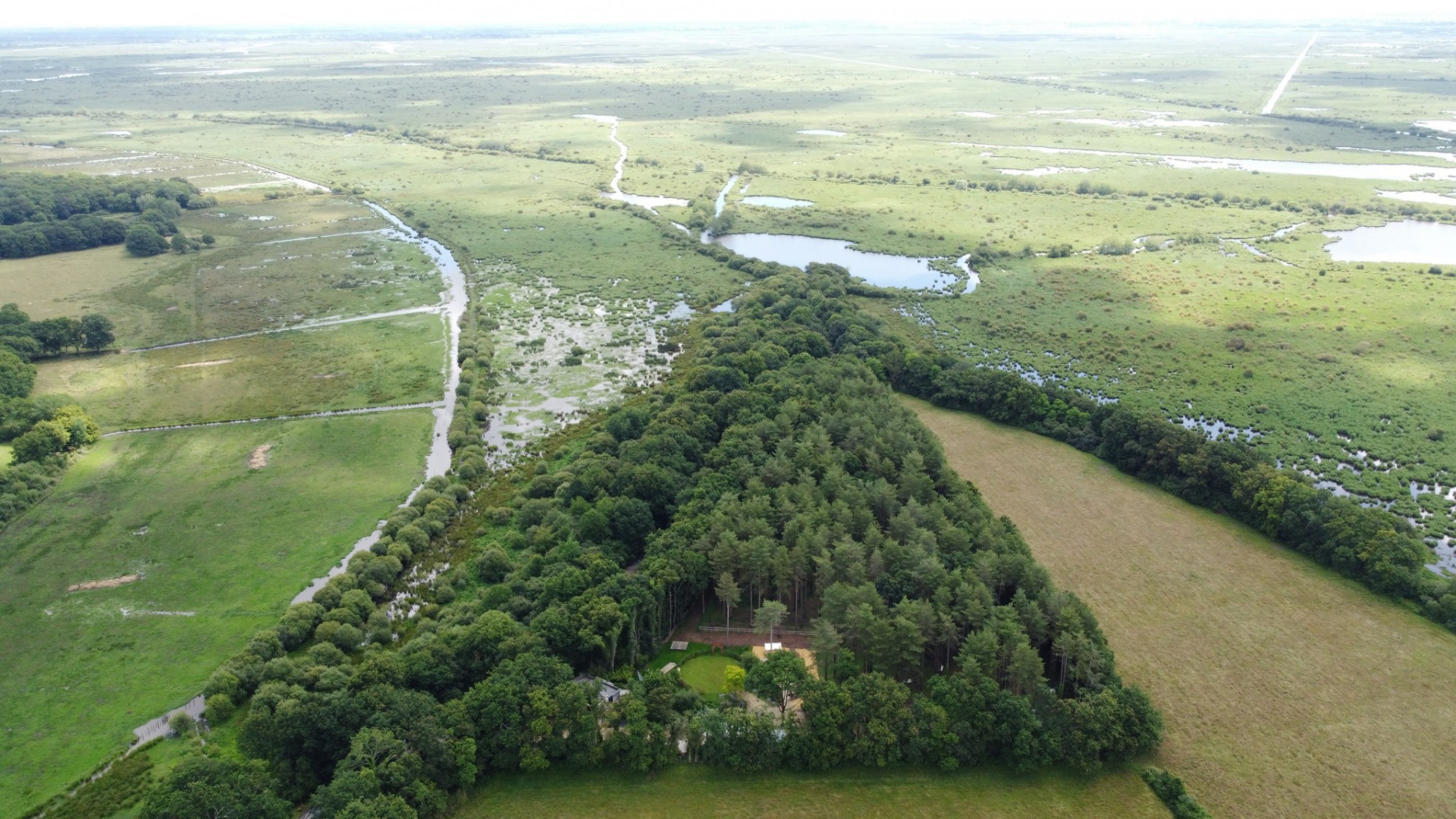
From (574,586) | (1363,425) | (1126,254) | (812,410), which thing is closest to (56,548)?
(574,586)

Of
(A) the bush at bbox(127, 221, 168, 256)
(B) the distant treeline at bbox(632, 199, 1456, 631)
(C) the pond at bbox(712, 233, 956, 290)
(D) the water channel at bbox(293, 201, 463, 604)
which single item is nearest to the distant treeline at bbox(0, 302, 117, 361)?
(A) the bush at bbox(127, 221, 168, 256)

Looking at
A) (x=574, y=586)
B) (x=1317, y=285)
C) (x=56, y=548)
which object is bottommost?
(x=56, y=548)

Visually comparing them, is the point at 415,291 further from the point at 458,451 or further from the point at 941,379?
the point at 941,379

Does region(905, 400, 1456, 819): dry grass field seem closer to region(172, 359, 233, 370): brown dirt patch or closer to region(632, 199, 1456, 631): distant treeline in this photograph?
region(632, 199, 1456, 631): distant treeline

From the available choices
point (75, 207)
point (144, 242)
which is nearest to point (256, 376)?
point (144, 242)

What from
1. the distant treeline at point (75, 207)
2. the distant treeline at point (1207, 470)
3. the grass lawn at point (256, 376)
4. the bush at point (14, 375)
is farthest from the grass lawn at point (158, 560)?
the distant treeline at point (75, 207)

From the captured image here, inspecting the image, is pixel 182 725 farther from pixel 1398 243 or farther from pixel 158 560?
pixel 1398 243
